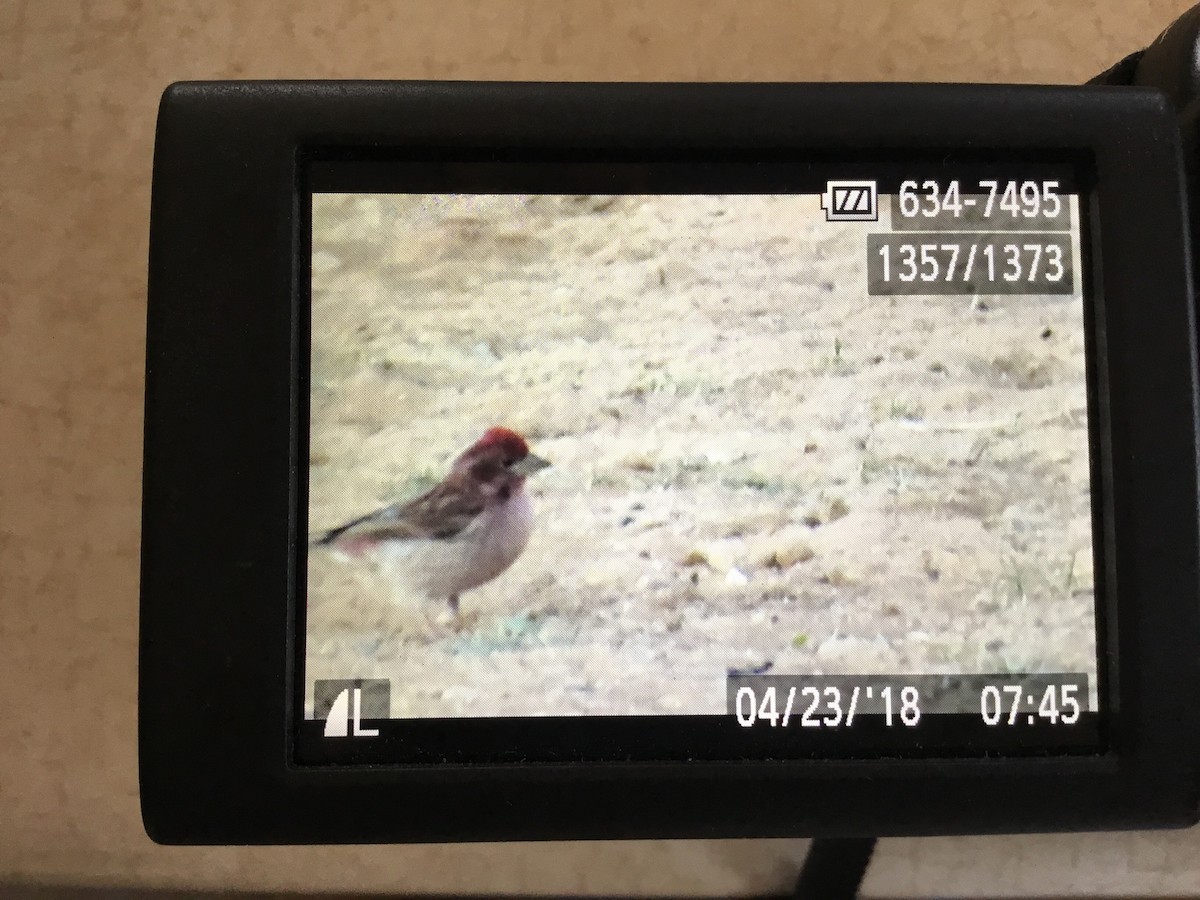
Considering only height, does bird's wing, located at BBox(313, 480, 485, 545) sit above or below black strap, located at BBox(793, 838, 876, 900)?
above

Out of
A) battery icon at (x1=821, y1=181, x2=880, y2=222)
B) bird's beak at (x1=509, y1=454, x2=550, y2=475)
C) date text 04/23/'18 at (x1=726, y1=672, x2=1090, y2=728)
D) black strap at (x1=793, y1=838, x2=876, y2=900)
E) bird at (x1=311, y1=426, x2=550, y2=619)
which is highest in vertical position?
battery icon at (x1=821, y1=181, x2=880, y2=222)

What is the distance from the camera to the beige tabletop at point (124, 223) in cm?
60

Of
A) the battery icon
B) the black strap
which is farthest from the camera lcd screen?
the black strap

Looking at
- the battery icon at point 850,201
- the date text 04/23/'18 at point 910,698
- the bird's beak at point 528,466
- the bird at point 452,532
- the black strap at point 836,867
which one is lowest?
the black strap at point 836,867

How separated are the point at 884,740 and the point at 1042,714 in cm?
8

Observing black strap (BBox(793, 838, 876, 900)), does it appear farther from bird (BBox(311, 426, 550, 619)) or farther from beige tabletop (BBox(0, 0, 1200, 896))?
bird (BBox(311, 426, 550, 619))

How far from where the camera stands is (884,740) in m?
0.48

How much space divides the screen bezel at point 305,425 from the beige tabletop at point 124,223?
0.13 metres

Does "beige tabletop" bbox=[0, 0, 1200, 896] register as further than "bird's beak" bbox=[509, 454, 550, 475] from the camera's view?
Yes

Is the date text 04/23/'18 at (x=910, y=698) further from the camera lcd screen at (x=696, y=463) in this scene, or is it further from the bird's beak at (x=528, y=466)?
the bird's beak at (x=528, y=466)

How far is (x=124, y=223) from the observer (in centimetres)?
60

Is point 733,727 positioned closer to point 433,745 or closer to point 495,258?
point 433,745

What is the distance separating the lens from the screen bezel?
47 centimetres

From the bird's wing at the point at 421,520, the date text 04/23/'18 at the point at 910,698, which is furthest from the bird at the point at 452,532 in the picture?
the date text 04/23/'18 at the point at 910,698
